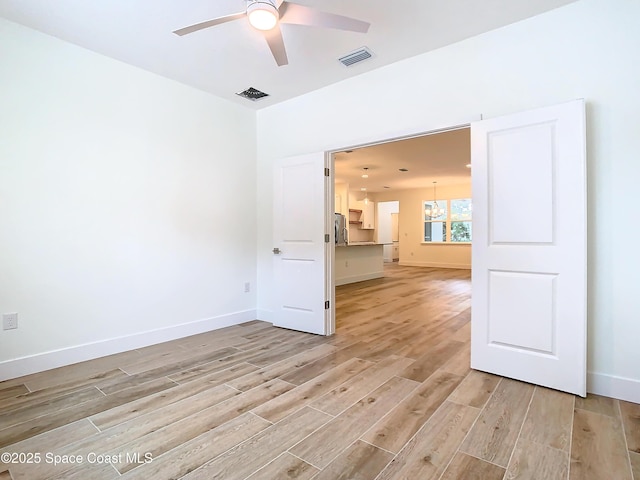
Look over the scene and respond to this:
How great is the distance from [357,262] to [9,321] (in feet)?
21.0

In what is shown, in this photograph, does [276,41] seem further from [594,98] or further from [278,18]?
[594,98]

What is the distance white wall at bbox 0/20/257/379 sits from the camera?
102 inches

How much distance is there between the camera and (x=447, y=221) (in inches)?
450

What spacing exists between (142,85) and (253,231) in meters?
2.03

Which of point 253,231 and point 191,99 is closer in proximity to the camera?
point 191,99

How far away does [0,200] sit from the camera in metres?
2.49

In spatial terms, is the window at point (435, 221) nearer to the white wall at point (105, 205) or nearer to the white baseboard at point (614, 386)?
the white wall at point (105, 205)

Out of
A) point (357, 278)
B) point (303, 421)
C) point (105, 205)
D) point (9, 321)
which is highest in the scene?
point (105, 205)

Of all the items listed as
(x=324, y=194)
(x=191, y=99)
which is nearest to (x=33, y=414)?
(x=324, y=194)

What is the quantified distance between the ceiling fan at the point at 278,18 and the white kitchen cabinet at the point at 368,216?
1088 cm

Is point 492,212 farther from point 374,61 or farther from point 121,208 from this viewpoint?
point 121,208

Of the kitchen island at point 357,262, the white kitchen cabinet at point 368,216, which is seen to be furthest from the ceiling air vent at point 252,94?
the white kitchen cabinet at point 368,216

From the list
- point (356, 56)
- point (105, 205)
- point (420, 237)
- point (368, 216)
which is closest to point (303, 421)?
point (105, 205)

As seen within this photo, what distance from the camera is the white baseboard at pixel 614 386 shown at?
211 cm
